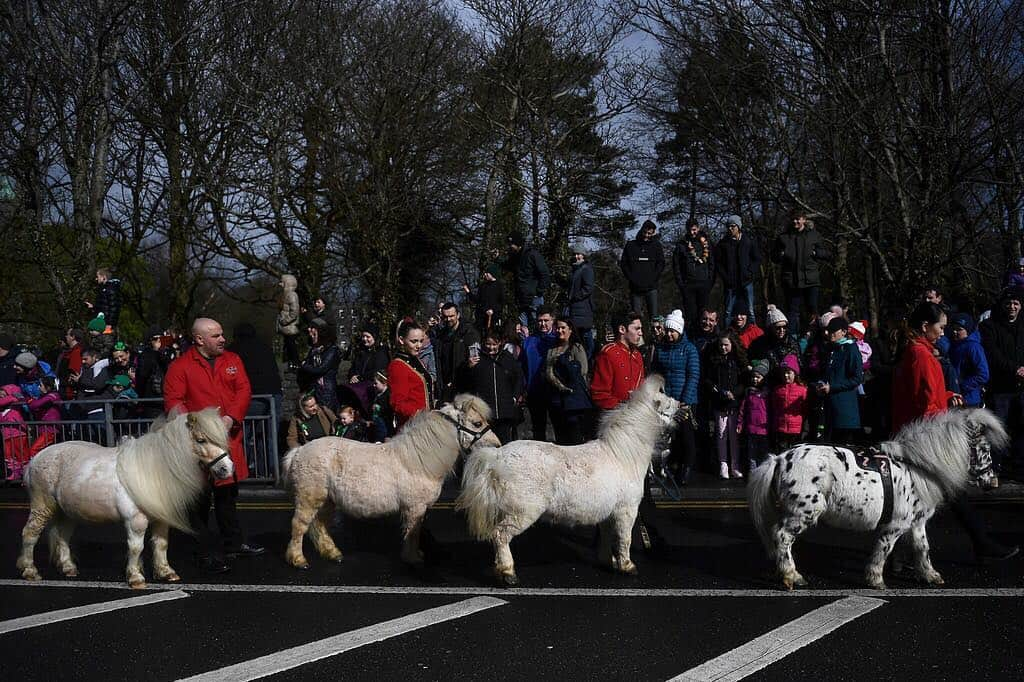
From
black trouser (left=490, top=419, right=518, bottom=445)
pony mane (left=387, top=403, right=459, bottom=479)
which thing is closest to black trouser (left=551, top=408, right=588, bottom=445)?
black trouser (left=490, top=419, right=518, bottom=445)

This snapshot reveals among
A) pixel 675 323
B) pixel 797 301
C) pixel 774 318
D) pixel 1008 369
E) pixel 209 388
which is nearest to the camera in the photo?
pixel 209 388

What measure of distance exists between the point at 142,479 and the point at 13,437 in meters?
8.04

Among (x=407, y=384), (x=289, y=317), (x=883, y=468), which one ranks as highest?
(x=289, y=317)

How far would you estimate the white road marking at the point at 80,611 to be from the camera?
7.19 metres

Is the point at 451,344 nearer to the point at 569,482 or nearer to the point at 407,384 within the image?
the point at 407,384

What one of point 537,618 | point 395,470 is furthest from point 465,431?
point 537,618

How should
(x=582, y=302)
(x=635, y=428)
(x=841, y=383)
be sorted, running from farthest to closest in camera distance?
(x=582, y=302) → (x=841, y=383) → (x=635, y=428)

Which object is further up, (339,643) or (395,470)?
(395,470)

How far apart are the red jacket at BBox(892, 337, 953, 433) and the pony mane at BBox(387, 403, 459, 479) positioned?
3856 millimetres

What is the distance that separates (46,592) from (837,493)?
6351 mm

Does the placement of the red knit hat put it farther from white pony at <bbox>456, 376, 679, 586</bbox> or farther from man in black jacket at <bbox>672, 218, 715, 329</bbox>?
white pony at <bbox>456, 376, 679, 586</bbox>

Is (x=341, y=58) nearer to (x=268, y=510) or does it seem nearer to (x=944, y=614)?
(x=268, y=510)

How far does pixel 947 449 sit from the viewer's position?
24.9ft

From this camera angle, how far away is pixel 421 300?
3059cm
